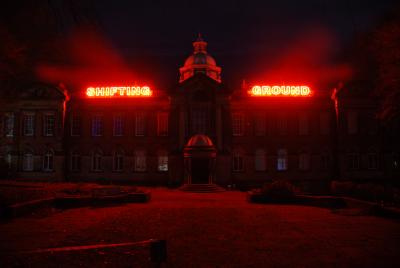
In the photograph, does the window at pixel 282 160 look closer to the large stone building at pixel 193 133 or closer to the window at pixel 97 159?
the large stone building at pixel 193 133

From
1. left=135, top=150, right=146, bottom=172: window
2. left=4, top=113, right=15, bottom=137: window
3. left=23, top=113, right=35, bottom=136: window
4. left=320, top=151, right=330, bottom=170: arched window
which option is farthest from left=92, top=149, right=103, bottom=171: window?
left=320, top=151, right=330, bottom=170: arched window

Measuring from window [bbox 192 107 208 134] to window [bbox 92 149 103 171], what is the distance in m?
10.7

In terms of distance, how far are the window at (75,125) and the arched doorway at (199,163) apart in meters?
12.8

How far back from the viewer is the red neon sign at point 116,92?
37656 millimetres

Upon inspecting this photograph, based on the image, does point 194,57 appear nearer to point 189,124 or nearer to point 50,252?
point 189,124

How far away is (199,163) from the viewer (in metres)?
33.5

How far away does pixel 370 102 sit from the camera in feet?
124

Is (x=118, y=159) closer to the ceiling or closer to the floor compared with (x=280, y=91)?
closer to the floor

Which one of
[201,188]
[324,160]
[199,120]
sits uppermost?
[199,120]

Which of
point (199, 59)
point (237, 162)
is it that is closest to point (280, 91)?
point (237, 162)

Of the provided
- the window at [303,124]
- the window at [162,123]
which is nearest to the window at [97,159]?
the window at [162,123]

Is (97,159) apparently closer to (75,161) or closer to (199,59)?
(75,161)

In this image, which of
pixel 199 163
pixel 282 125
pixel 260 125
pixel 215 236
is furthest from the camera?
pixel 282 125

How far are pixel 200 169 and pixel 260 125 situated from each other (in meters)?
8.98
